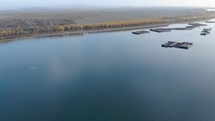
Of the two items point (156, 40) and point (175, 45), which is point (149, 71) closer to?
point (175, 45)

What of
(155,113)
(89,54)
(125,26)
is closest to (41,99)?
(155,113)

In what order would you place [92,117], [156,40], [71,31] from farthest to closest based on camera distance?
[71,31]
[156,40]
[92,117]

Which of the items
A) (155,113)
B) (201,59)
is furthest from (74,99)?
(201,59)

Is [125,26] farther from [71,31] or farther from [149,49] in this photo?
[149,49]

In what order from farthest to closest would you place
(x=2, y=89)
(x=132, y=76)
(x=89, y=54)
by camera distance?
(x=89, y=54), (x=132, y=76), (x=2, y=89)

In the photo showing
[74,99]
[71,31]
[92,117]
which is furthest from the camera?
[71,31]

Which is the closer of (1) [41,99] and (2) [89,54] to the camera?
(1) [41,99]
